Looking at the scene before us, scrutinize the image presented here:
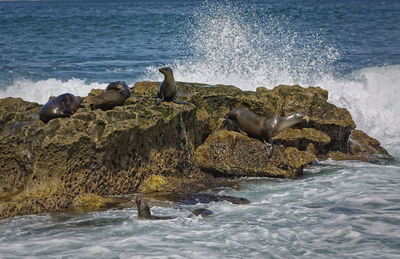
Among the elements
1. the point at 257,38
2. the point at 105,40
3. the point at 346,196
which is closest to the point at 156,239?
the point at 346,196

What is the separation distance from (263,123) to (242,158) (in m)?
0.72

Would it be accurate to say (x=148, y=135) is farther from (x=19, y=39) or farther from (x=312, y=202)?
(x=19, y=39)

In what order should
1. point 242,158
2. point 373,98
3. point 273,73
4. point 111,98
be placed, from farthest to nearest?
1. point 273,73
2. point 373,98
3. point 242,158
4. point 111,98

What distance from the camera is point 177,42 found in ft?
75.8

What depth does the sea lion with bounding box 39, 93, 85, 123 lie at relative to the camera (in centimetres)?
687

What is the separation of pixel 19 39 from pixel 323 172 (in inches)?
832

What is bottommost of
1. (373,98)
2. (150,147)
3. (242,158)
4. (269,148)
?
(242,158)

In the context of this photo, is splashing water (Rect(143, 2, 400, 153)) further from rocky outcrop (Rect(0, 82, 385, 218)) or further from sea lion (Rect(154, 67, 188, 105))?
sea lion (Rect(154, 67, 188, 105))

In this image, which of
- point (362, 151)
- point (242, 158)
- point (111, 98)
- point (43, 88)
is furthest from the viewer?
point (43, 88)

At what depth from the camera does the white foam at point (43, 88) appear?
1444 centimetres

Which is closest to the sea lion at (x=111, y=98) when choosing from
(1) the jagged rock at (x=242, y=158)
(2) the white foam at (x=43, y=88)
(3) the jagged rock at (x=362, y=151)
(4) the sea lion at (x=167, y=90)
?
(4) the sea lion at (x=167, y=90)

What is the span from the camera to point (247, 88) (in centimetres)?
1360

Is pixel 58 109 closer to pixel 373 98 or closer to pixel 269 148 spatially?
pixel 269 148

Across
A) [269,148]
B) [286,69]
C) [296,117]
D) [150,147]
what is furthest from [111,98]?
[286,69]
